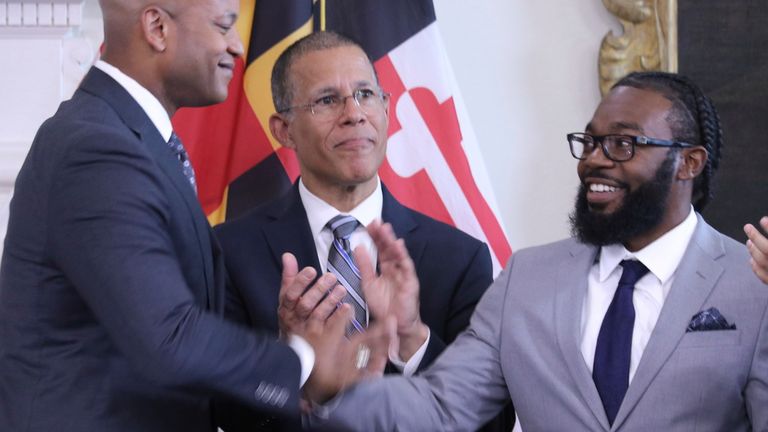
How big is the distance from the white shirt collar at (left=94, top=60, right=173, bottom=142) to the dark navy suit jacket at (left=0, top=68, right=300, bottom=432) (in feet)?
0.05

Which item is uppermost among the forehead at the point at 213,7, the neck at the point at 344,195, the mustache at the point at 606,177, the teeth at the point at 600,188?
the forehead at the point at 213,7

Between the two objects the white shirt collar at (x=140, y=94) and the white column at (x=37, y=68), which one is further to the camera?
the white column at (x=37, y=68)

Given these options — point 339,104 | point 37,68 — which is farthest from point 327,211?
point 37,68

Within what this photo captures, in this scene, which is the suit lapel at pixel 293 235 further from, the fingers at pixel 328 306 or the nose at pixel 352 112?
the fingers at pixel 328 306

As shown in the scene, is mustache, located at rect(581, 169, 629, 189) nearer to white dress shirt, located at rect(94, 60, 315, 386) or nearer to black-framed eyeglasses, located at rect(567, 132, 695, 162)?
black-framed eyeglasses, located at rect(567, 132, 695, 162)

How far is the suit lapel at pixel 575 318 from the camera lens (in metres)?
2.29

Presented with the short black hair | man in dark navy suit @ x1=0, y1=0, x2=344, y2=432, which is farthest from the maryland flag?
man in dark navy suit @ x1=0, y1=0, x2=344, y2=432

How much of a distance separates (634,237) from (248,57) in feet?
4.95

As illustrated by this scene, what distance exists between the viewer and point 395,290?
7.70 ft

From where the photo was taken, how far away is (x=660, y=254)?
8.01 feet

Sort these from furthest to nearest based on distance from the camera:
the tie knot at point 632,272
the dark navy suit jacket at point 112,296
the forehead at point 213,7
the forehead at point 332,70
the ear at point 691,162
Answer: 1. the forehead at point 332,70
2. the ear at point 691,162
3. the tie knot at point 632,272
4. the forehead at point 213,7
5. the dark navy suit jacket at point 112,296

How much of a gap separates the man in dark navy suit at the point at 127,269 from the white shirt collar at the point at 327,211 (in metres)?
0.64

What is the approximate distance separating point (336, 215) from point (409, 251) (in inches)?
7.7

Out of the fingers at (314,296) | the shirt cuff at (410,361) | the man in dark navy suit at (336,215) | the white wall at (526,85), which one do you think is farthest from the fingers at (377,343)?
the white wall at (526,85)
